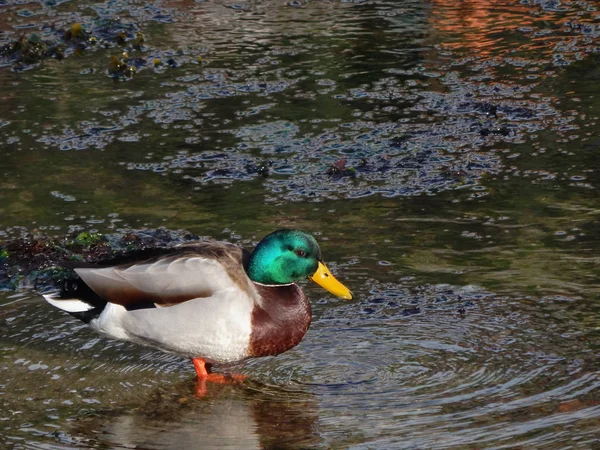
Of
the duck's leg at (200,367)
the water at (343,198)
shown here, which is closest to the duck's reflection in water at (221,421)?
the water at (343,198)

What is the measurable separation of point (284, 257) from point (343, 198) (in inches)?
81.5

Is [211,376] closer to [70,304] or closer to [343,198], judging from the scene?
[70,304]

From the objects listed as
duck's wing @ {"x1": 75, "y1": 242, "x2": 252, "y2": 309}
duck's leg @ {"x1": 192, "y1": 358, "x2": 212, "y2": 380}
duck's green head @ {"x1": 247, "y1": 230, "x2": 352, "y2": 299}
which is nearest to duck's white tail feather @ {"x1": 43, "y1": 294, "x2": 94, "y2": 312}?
duck's wing @ {"x1": 75, "y1": 242, "x2": 252, "y2": 309}

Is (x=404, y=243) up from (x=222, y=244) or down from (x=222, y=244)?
down

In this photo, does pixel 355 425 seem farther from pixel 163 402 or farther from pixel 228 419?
pixel 163 402

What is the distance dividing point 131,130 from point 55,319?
299cm

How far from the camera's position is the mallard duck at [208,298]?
17.2 ft

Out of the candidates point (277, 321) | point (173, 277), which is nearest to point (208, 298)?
point (173, 277)

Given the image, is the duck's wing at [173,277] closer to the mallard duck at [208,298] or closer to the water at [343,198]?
the mallard duck at [208,298]

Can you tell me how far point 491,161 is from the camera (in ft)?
25.7

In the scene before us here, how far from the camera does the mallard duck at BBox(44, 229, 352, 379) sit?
17.2 ft

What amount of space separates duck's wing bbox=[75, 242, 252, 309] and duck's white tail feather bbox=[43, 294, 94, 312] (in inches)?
4.1

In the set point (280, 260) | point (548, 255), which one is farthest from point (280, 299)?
point (548, 255)

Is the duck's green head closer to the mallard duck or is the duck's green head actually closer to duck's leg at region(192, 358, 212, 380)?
the mallard duck
